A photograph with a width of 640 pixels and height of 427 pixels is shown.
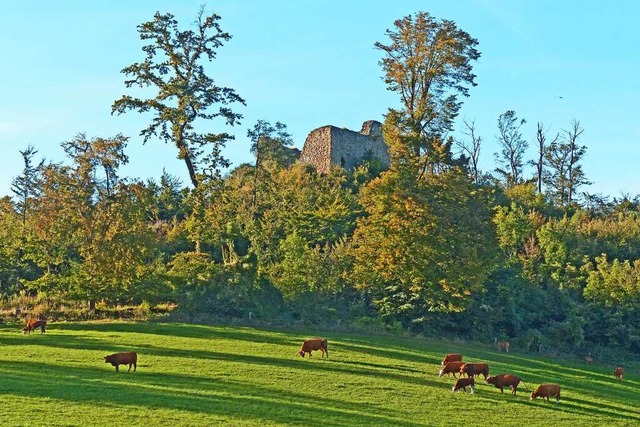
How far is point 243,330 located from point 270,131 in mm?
40422

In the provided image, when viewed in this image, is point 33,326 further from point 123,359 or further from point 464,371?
point 464,371

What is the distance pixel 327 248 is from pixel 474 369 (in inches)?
957

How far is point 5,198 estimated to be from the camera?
60344 millimetres

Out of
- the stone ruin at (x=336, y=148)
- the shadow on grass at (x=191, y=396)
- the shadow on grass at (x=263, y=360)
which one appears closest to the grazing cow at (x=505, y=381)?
the shadow on grass at (x=263, y=360)

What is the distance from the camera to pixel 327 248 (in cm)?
5266

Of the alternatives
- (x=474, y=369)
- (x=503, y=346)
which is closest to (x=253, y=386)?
(x=474, y=369)

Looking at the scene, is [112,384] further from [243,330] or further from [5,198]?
[5,198]

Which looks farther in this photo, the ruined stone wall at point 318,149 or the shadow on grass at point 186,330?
the ruined stone wall at point 318,149

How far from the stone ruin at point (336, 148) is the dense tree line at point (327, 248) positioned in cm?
1904

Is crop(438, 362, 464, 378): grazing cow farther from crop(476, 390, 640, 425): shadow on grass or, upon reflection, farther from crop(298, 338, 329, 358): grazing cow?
crop(298, 338, 329, 358): grazing cow

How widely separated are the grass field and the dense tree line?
6935 mm

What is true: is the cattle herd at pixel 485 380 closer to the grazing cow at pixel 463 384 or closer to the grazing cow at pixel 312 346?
the grazing cow at pixel 463 384

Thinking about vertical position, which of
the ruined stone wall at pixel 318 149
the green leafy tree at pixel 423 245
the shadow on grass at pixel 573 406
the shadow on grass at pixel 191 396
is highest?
the ruined stone wall at pixel 318 149

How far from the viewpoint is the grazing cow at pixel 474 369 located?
95.7 ft
